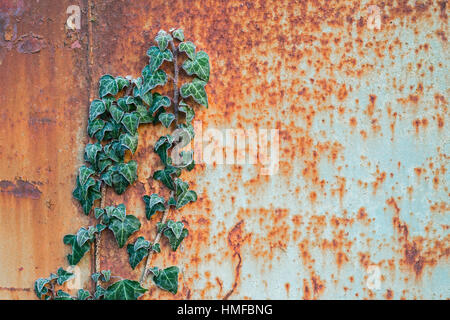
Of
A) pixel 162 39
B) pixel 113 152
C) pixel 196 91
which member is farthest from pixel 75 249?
pixel 162 39

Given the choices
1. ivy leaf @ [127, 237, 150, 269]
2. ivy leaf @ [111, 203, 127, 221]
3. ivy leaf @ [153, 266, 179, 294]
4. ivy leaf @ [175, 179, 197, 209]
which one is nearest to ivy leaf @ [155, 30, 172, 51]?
ivy leaf @ [175, 179, 197, 209]

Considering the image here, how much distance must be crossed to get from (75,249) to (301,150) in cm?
95

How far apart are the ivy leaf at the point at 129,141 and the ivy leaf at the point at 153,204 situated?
0.63 feet

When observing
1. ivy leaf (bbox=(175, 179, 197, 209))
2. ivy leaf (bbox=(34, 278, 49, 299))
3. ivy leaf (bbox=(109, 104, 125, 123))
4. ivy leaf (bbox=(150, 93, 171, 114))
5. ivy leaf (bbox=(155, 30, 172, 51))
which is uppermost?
ivy leaf (bbox=(155, 30, 172, 51))

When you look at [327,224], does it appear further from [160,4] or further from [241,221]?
[160,4]

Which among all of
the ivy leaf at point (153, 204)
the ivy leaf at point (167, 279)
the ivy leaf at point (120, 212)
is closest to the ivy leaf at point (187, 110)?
the ivy leaf at point (153, 204)

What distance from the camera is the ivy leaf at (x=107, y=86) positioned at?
1348mm

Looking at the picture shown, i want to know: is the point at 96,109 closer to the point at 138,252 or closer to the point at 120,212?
the point at 120,212

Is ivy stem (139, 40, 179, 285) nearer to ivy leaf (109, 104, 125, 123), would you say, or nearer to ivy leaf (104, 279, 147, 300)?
ivy leaf (104, 279, 147, 300)

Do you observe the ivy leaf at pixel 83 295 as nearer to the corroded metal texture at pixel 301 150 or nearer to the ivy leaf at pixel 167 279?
the corroded metal texture at pixel 301 150

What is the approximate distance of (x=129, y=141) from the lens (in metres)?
1.33

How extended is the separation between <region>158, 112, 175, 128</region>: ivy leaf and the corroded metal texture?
0.08 meters

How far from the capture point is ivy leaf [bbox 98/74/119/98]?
1.35m
